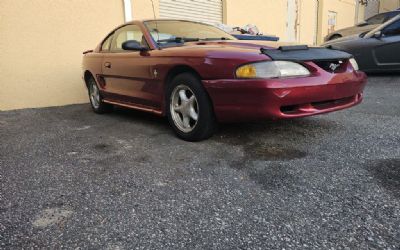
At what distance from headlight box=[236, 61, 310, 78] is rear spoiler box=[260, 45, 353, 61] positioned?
5 cm

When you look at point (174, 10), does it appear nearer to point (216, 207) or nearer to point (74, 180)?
point (74, 180)

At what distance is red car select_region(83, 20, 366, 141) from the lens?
117 inches

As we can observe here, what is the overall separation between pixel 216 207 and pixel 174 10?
6.53 m

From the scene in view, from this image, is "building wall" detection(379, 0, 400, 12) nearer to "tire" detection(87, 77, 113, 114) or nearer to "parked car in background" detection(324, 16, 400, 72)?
"parked car in background" detection(324, 16, 400, 72)

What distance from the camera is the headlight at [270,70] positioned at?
2943mm

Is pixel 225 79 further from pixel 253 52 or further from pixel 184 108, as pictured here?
pixel 184 108

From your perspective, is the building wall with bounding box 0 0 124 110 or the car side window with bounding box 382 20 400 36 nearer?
the building wall with bounding box 0 0 124 110

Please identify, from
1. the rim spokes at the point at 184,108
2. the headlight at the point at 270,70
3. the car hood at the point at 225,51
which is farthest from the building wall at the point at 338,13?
the headlight at the point at 270,70

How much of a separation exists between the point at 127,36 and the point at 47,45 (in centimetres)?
227

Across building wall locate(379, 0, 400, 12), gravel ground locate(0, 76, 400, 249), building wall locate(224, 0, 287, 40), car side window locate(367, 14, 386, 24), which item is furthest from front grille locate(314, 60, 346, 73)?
building wall locate(379, 0, 400, 12)

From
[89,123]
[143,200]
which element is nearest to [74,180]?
[143,200]

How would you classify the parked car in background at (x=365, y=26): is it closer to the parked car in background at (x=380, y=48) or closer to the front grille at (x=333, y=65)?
Answer: the parked car in background at (x=380, y=48)

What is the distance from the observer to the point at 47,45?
6.20 m

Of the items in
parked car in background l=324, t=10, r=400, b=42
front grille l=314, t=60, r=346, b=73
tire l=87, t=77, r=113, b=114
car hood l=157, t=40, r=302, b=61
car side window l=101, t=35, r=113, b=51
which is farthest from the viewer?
parked car in background l=324, t=10, r=400, b=42
